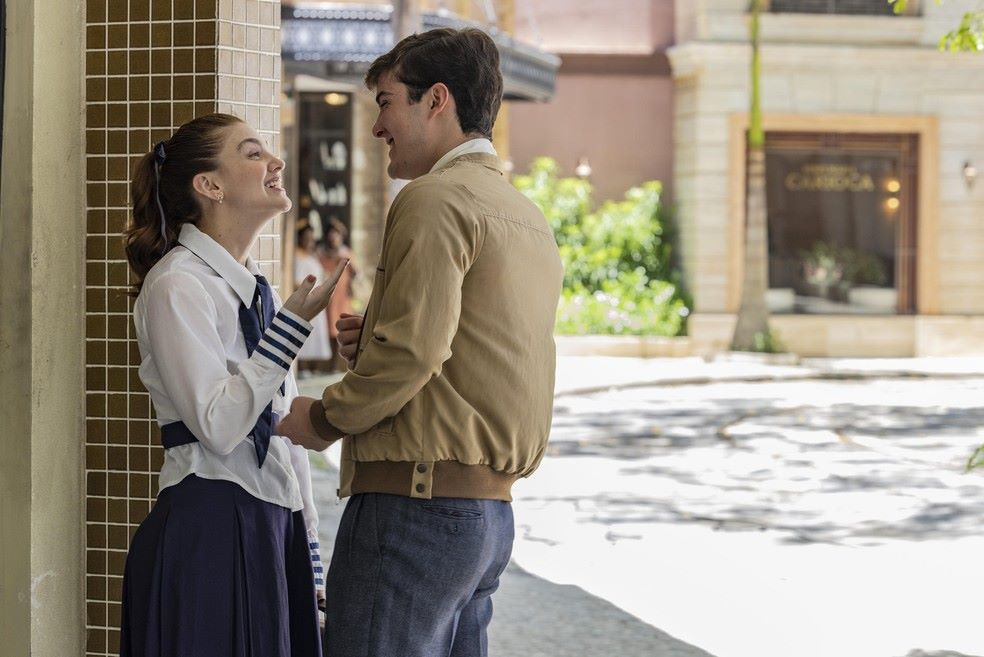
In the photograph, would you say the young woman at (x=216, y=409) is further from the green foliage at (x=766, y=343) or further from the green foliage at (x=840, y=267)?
the green foliage at (x=840, y=267)

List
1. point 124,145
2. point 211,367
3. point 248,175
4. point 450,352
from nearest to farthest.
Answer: point 450,352 < point 211,367 < point 248,175 < point 124,145

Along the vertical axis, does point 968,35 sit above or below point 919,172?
below

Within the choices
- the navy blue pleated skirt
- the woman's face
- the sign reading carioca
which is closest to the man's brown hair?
the woman's face

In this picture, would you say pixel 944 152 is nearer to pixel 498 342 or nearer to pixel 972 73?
pixel 972 73

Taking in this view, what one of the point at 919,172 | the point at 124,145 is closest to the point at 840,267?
the point at 919,172

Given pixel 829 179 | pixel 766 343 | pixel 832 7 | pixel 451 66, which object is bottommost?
pixel 766 343

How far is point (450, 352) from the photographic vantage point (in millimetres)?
2877

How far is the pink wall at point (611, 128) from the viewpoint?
27500 millimetres

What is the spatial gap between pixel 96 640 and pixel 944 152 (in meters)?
24.3

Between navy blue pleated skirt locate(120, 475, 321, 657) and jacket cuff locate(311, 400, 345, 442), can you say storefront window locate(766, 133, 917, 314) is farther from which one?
jacket cuff locate(311, 400, 345, 442)

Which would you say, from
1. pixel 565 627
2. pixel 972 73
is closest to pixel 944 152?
pixel 972 73

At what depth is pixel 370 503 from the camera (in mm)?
2979

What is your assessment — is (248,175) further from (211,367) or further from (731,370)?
(731,370)

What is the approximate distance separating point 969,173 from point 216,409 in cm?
2493
